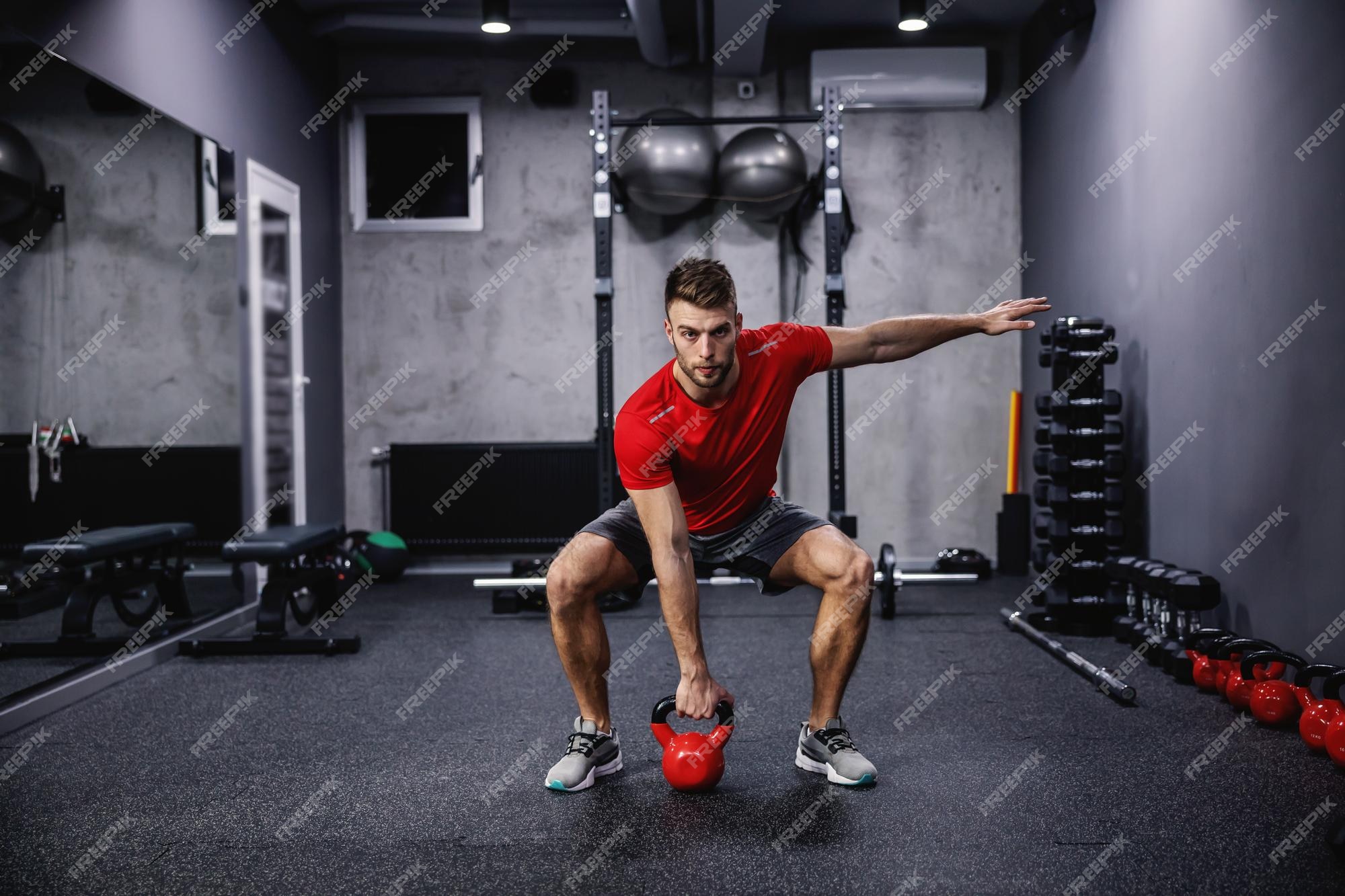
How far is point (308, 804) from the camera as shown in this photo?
2053 millimetres

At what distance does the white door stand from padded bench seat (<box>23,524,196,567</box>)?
656 millimetres

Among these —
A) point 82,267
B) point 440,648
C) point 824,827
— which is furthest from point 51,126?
point 824,827

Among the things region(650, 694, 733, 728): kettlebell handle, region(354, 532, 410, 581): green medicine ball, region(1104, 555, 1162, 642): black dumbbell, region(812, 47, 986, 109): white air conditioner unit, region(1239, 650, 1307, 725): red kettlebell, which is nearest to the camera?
region(650, 694, 733, 728): kettlebell handle

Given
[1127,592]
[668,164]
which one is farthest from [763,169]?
[1127,592]

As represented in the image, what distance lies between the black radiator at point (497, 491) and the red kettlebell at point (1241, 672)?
10.4 feet

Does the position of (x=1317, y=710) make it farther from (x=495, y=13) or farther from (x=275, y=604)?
(x=495, y=13)

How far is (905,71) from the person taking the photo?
17.1 ft

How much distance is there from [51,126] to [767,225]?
3.26 metres

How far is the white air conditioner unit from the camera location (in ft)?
17.1

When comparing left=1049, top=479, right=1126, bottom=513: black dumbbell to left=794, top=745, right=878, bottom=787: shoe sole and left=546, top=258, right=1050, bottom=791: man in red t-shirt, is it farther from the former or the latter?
left=794, top=745, right=878, bottom=787: shoe sole

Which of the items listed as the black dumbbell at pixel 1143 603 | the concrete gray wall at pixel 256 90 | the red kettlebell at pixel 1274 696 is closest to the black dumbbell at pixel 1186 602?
the black dumbbell at pixel 1143 603

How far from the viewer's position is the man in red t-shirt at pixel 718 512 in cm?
203

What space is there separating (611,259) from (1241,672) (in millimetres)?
2727

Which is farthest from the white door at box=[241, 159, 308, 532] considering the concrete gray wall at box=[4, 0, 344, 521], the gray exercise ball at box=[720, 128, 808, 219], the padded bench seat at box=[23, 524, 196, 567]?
the gray exercise ball at box=[720, 128, 808, 219]
